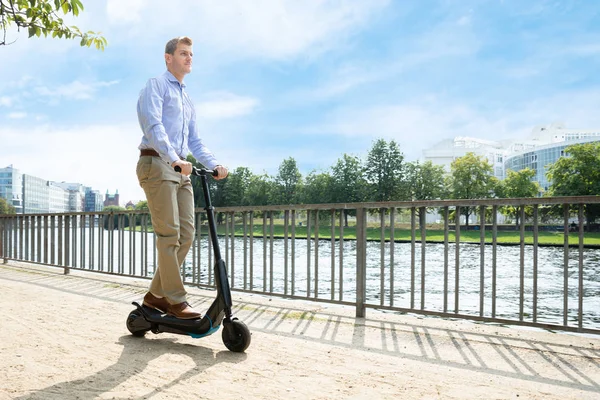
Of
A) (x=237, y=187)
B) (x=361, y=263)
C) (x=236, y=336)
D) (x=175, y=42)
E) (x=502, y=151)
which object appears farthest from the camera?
(x=502, y=151)

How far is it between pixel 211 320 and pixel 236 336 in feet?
0.69

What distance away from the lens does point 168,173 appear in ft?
11.7

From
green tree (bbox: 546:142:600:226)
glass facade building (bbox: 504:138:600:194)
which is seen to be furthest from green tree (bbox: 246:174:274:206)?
glass facade building (bbox: 504:138:600:194)

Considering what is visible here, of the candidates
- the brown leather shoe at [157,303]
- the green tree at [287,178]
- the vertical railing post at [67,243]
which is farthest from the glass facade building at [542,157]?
the brown leather shoe at [157,303]

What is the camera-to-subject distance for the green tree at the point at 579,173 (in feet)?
148

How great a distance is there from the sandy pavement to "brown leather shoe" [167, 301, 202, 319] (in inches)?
8.3

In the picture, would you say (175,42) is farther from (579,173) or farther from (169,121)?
(579,173)

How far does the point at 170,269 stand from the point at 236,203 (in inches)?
2800

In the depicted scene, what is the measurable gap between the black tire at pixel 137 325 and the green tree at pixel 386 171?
5550 centimetres

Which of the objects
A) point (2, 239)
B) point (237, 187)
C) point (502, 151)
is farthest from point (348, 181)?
point (502, 151)

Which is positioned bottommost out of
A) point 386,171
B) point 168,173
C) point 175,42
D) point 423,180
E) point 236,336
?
point 236,336

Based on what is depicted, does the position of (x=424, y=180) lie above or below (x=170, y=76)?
above

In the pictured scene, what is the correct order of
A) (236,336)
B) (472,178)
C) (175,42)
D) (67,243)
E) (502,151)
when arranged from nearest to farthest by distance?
(236,336) → (175,42) → (67,243) → (472,178) → (502,151)

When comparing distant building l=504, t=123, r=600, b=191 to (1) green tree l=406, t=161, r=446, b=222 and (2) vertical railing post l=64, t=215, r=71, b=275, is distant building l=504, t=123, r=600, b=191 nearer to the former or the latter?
(1) green tree l=406, t=161, r=446, b=222
